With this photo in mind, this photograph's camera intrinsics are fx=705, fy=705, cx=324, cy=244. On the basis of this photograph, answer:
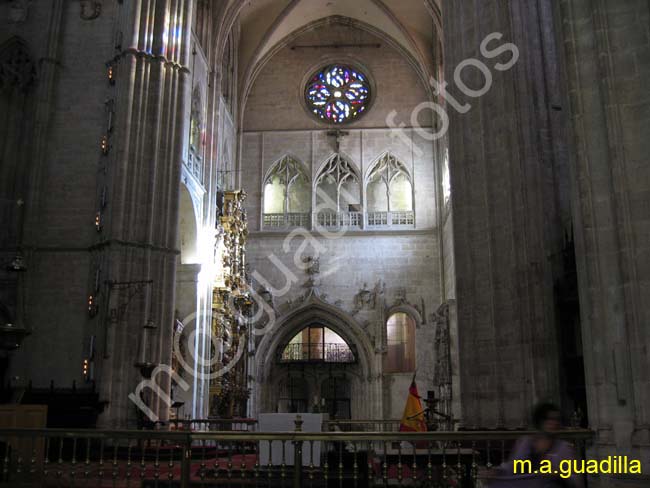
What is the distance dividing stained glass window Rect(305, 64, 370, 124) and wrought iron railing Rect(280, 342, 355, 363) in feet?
31.9

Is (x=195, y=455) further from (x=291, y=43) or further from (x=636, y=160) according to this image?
(x=291, y=43)

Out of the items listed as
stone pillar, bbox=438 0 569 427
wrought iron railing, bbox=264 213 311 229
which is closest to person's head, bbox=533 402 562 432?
stone pillar, bbox=438 0 569 427

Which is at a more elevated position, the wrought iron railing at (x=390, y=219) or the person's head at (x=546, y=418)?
the wrought iron railing at (x=390, y=219)

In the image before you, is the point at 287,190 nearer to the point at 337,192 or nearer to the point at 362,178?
the point at 337,192

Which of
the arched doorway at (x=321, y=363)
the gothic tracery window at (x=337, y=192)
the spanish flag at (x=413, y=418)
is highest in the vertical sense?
the gothic tracery window at (x=337, y=192)

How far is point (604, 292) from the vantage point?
282 inches

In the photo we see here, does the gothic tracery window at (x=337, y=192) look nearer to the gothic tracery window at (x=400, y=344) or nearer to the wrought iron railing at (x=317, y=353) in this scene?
the gothic tracery window at (x=400, y=344)

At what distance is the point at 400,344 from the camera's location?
28328 millimetres

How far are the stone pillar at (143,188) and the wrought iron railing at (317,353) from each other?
1275cm

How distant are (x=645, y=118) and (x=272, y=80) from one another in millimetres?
25180

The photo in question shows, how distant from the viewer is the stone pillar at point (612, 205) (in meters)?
6.83

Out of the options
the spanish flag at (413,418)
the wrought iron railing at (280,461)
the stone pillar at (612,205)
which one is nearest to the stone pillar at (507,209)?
the wrought iron railing at (280,461)

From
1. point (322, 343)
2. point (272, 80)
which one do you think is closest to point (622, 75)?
point (322, 343)

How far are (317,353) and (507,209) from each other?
1856cm
